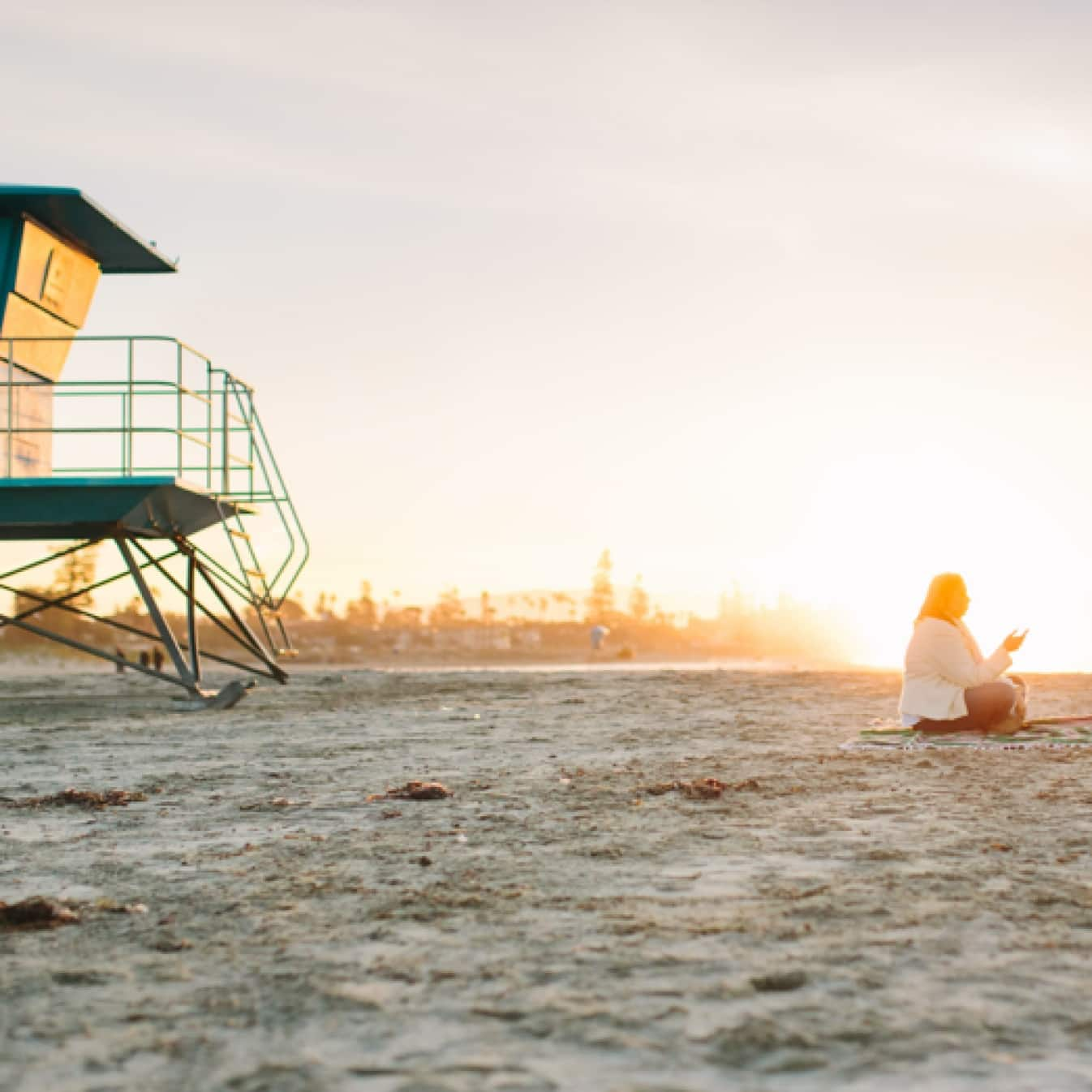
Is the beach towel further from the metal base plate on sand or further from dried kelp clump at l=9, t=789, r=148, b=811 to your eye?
the metal base plate on sand

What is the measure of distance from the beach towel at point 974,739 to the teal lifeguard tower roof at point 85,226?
11.0m

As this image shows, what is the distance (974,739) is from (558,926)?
652cm

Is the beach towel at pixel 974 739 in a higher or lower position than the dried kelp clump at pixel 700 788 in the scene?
higher

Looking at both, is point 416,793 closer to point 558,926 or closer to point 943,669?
point 558,926

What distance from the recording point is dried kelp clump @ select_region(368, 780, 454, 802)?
729 centimetres

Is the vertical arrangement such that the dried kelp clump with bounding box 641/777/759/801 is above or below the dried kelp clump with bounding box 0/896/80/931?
above

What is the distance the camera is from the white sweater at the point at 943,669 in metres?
10.1

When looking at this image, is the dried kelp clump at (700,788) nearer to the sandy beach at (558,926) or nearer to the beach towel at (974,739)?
the sandy beach at (558,926)

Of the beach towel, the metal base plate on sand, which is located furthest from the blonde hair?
the metal base plate on sand

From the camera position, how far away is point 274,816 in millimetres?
6887

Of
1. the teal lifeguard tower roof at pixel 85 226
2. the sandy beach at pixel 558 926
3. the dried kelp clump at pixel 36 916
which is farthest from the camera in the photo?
the teal lifeguard tower roof at pixel 85 226

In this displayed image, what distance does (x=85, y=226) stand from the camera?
1545 centimetres

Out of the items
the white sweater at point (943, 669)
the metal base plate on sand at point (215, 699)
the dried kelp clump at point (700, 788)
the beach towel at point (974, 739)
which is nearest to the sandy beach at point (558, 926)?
the dried kelp clump at point (700, 788)

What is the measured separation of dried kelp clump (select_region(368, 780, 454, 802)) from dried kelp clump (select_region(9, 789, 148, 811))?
1.49 m
